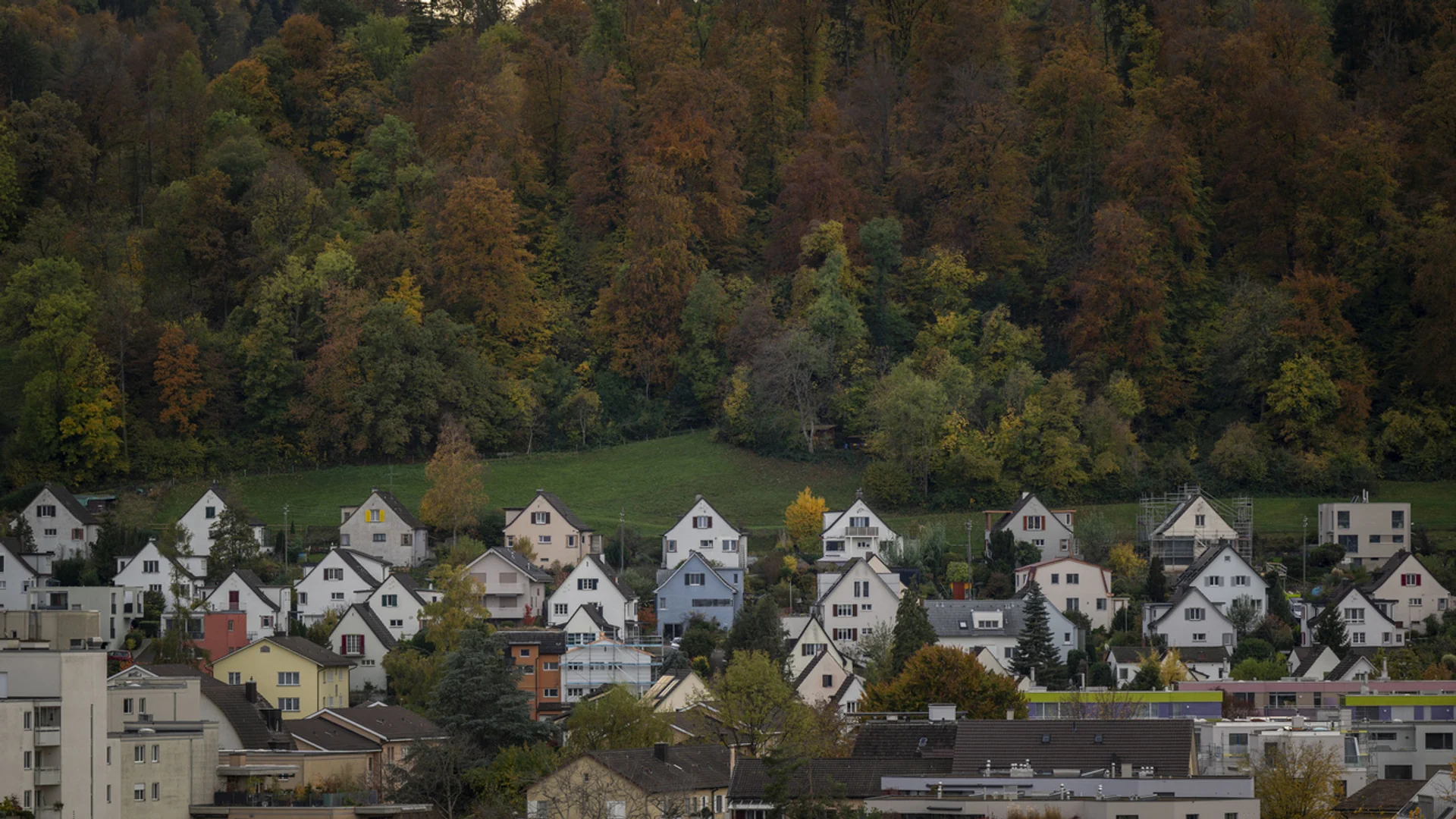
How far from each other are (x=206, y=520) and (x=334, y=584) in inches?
331

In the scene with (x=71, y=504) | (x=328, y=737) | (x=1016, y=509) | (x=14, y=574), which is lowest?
(x=328, y=737)

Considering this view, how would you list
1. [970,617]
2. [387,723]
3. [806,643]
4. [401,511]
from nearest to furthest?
[387,723], [806,643], [970,617], [401,511]

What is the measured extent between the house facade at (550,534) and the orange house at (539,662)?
1092cm

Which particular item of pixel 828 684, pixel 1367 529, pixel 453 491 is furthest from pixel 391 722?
pixel 1367 529

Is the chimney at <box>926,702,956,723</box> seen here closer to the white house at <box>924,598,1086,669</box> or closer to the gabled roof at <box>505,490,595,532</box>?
the white house at <box>924,598,1086,669</box>

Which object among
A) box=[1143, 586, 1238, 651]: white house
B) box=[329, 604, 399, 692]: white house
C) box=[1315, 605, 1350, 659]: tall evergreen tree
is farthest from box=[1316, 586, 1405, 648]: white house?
box=[329, 604, 399, 692]: white house

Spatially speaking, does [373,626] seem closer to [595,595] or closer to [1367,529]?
[595,595]

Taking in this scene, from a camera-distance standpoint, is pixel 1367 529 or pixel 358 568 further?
pixel 1367 529

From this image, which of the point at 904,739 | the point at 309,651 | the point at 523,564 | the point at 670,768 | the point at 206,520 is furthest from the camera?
the point at 206,520

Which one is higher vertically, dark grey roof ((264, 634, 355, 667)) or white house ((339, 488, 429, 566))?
white house ((339, 488, 429, 566))

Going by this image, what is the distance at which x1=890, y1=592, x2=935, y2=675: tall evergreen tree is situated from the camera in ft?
208

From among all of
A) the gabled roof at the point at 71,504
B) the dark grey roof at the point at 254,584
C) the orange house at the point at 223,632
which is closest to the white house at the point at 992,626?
the dark grey roof at the point at 254,584

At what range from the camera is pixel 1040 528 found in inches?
3113

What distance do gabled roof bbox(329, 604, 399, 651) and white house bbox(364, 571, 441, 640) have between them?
145cm
